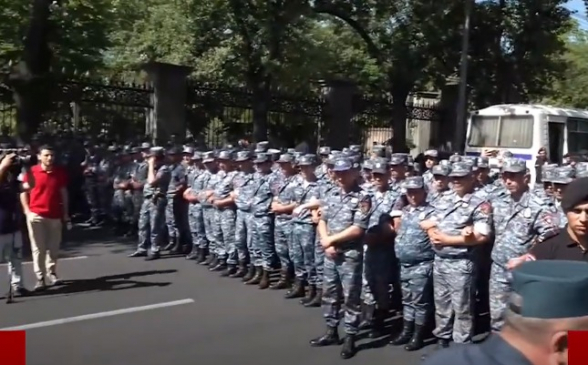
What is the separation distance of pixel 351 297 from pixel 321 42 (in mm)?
23315

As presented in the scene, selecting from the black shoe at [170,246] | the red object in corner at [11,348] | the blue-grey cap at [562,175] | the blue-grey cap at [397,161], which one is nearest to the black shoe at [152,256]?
the black shoe at [170,246]

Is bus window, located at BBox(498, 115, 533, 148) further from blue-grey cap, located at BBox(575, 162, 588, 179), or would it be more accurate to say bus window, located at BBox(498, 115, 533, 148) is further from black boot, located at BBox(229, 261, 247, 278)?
blue-grey cap, located at BBox(575, 162, 588, 179)

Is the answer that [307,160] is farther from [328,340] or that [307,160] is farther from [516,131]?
[516,131]

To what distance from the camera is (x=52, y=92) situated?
1727cm

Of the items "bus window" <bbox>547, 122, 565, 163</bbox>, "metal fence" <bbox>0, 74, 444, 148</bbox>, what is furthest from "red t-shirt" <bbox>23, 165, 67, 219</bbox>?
"bus window" <bbox>547, 122, 565, 163</bbox>

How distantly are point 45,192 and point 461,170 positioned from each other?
494 cm

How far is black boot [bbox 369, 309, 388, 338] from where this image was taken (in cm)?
792

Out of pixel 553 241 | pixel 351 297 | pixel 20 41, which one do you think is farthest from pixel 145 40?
pixel 553 241

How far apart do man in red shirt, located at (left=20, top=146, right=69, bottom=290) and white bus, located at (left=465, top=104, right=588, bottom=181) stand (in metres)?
11.9

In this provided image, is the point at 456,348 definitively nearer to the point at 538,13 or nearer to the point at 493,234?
the point at 493,234

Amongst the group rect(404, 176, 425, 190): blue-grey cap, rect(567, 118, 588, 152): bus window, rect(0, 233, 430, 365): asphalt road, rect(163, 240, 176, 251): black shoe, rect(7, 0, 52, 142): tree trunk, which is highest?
rect(7, 0, 52, 142): tree trunk

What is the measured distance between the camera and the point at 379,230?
779 centimetres

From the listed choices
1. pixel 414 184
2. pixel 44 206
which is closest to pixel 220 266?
pixel 44 206

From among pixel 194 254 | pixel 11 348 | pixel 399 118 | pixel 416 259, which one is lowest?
pixel 194 254
